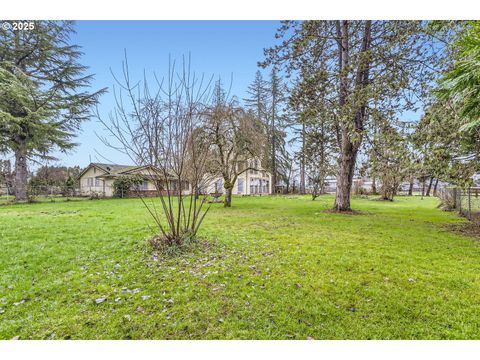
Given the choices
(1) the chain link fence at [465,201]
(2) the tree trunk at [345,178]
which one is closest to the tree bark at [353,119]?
(2) the tree trunk at [345,178]

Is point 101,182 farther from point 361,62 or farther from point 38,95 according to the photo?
point 361,62

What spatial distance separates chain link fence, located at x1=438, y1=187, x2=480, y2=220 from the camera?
25.2 feet

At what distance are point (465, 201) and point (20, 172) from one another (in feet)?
78.3

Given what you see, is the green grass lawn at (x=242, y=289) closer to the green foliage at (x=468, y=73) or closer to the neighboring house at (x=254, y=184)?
the green foliage at (x=468, y=73)

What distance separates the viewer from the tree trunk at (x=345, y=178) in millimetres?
9320

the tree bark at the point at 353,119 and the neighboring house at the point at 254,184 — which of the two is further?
the neighboring house at the point at 254,184

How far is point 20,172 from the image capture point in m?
14.8

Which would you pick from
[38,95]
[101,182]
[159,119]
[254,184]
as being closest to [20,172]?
[38,95]

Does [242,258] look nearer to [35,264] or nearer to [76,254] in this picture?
[76,254]

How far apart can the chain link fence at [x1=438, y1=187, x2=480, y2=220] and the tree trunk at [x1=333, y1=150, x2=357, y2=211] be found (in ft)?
11.3

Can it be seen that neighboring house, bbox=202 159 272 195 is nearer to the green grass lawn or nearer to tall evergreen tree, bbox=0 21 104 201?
tall evergreen tree, bbox=0 21 104 201

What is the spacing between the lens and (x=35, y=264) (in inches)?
136

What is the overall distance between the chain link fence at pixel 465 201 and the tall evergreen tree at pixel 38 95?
17878 mm

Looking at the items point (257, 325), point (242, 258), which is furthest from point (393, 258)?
point (257, 325)
